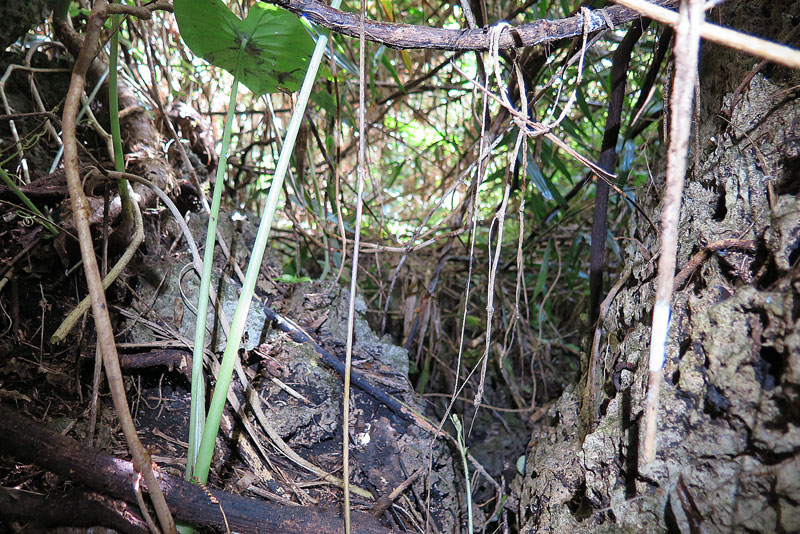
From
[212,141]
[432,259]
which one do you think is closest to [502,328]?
Answer: [432,259]

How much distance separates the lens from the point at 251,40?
93 centimetres

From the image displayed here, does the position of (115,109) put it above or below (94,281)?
above

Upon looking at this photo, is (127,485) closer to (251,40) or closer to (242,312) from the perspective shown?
(242,312)

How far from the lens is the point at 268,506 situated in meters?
0.70

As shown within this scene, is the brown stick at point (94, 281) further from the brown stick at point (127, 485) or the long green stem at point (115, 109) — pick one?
the long green stem at point (115, 109)

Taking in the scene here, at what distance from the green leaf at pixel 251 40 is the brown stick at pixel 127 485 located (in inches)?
28.4

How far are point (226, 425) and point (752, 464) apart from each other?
2.83ft

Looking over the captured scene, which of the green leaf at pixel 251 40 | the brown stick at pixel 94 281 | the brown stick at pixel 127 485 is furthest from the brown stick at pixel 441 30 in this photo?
the brown stick at pixel 127 485

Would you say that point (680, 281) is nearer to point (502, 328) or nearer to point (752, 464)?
point (752, 464)

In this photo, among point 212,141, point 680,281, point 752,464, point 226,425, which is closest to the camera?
point 752,464

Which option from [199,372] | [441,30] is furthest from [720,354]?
[199,372]

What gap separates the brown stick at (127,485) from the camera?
2.06 ft

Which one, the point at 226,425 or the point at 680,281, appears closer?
the point at 680,281

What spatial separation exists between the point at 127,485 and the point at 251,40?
847mm
